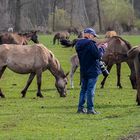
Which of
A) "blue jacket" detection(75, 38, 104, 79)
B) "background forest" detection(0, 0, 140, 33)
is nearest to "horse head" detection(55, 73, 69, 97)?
"blue jacket" detection(75, 38, 104, 79)

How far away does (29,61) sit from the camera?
19797mm

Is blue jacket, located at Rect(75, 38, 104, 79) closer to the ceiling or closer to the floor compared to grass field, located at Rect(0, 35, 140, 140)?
closer to the ceiling

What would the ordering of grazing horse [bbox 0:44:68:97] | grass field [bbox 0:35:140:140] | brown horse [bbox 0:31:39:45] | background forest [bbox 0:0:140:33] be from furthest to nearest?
background forest [bbox 0:0:140:33] < brown horse [bbox 0:31:39:45] < grazing horse [bbox 0:44:68:97] < grass field [bbox 0:35:140:140]

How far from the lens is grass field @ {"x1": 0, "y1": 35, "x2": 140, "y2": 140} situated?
11.9m

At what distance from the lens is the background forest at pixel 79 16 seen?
114m

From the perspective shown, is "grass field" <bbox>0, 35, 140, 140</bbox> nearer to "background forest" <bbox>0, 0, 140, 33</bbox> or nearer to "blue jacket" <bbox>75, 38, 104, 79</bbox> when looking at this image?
"blue jacket" <bbox>75, 38, 104, 79</bbox>

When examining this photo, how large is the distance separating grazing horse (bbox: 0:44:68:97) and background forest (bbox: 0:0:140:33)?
85821 millimetres

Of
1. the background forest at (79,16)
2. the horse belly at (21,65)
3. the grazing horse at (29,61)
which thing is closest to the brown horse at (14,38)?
the grazing horse at (29,61)

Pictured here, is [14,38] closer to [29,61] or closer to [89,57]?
[29,61]

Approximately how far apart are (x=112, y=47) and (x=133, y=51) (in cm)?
757

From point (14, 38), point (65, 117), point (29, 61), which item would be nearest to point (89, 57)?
point (65, 117)

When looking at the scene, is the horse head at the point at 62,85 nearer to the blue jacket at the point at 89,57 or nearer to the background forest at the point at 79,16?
the blue jacket at the point at 89,57

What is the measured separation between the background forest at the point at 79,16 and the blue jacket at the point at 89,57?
3580 inches

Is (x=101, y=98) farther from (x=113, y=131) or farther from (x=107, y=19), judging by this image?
(x=107, y=19)
